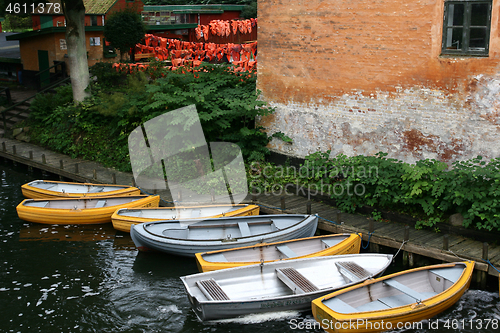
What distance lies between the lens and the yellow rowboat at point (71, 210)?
14.0m

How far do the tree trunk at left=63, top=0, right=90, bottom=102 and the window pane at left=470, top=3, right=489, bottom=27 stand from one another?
1555 cm

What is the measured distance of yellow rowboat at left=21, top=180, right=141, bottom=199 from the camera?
1483 centimetres

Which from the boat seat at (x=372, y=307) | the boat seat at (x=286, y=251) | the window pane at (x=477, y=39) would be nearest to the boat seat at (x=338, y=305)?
the boat seat at (x=372, y=307)

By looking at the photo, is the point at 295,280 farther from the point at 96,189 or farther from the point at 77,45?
the point at 77,45

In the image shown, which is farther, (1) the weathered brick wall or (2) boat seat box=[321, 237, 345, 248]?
(1) the weathered brick wall

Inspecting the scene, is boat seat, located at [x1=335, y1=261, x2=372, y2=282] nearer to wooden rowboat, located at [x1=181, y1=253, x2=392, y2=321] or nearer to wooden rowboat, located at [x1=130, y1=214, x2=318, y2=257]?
wooden rowboat, located at [x1=181, y1=253, x2=392, y2=321]

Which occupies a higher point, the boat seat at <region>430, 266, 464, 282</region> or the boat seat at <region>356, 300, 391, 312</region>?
the boat seat at <region>430, 266, 464, 282</region>

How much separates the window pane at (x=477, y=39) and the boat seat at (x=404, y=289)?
6.33m

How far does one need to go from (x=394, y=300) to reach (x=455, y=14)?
7421 millimetres

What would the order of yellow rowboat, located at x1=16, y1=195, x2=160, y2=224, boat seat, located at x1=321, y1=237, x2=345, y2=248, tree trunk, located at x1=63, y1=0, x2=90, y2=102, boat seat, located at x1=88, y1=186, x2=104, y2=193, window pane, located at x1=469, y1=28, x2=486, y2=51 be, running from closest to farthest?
boat seat, located at x1=321, y1=237, x2=345, y2=248 → window pane, located at x1=469, y1=28, x2=486, y2=51 → yellow rowboat, located at x1=16, y1=195, x2=160, y2=224 → boat seat, located at x1=88, y1=186, x2=104, y2=193 → tree trunk, located at x1=63, y1=0, x2=90, y2=102

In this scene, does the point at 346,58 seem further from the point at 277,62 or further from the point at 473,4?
the point at 473,4

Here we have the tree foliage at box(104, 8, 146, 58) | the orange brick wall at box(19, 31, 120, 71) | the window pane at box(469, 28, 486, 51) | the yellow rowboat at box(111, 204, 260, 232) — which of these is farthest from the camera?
the orange brick wall at box(19, 31, 120, 71)

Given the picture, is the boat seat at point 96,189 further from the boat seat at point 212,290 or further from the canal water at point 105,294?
the boat seat at point 212,290

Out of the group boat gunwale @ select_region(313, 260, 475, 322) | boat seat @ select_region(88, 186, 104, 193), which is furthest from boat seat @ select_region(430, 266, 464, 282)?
boat seat @ select_region(88, 186, 104, 193)
